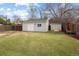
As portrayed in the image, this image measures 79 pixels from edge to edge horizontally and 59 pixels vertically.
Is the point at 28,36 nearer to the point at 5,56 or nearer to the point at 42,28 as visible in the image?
the point at 42,28

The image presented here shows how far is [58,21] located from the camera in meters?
1.55

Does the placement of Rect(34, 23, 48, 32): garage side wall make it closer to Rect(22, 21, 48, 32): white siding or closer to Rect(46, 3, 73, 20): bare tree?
Rect(22, 21, 48, 32): white siding

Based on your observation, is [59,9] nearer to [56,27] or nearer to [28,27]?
[56,27]

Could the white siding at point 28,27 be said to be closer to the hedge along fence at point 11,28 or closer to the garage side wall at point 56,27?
the hedge along fence at point 11,28

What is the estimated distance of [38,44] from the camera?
1.53 m

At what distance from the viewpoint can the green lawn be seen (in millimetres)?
1521

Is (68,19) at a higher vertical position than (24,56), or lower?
higher

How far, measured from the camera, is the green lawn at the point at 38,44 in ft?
4.99

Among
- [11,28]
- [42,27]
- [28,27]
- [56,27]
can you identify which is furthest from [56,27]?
[11,28]

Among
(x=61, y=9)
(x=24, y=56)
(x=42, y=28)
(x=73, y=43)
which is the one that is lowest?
(x=24, y=56)

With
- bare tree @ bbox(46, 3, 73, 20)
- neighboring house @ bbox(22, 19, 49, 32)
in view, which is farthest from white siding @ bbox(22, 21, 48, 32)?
bare tree @ bbox(46, 3, 73, 20)

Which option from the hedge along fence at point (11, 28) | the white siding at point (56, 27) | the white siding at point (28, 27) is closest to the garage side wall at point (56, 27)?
the white siding at point (56, 27)

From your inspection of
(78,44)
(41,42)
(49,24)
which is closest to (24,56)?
(41,42)

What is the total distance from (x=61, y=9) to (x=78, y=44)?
32 cm
